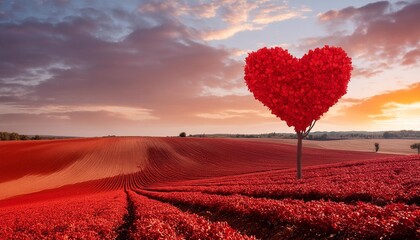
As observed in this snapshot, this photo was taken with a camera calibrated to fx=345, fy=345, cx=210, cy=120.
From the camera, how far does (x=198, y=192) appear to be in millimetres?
30188

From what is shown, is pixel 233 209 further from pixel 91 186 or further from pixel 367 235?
pixel 91 186

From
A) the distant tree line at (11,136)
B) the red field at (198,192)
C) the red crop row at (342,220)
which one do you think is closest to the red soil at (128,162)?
the red field at (198,192)

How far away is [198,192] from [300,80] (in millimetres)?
15886

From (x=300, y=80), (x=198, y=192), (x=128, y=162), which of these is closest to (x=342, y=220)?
(x=198, y=192)

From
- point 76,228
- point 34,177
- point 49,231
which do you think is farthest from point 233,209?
point 34,177

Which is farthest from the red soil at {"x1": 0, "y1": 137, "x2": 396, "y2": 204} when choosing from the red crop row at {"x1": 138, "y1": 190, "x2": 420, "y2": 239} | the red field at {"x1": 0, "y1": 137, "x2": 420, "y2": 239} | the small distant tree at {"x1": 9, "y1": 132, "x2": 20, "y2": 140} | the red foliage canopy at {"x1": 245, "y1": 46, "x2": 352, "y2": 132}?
the small distant tree at {"x1": 9, "y1": 132, "x2": 20, "y2": 140}

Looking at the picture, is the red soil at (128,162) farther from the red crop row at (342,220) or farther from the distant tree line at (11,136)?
the distant tree line at (11,136)

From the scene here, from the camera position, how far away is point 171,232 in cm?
1180

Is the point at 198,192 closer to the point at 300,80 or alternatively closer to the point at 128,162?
the point at 300,80

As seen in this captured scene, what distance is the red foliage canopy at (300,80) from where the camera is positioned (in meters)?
35.5

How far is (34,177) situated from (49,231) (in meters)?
70.7

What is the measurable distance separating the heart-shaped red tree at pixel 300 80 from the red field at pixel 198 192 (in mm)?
6985

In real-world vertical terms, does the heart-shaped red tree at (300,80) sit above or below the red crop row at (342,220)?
above

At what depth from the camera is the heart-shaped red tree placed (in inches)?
1396
